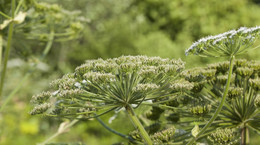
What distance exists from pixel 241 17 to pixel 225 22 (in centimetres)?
54

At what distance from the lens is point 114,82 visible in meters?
1.43

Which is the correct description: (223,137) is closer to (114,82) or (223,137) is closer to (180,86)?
(180,86)

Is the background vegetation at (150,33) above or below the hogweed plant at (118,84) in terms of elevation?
above

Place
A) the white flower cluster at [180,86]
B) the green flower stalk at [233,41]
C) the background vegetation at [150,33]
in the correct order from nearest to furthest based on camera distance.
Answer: the green flower stalk at [233,41] → the white flower cluster at [180,86] → the background vegetation at [150,33]

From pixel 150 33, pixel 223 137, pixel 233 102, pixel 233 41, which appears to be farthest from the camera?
pixel 150 33

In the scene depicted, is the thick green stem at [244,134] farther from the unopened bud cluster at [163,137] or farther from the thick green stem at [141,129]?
the thick green stem at [141,129]

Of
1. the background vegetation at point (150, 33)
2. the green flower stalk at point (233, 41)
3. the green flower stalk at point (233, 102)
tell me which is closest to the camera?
the green flower stalk at point (233, 41)

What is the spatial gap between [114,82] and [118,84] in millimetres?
21

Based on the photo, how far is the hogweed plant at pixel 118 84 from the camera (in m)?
1.37

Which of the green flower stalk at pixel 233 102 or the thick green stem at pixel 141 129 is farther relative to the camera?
the green flower stalk at pixel 233 102

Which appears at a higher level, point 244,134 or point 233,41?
point 233,41

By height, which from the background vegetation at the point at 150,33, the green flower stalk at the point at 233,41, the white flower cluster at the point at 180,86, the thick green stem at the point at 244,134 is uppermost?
the background vegetation at the point at 150,33

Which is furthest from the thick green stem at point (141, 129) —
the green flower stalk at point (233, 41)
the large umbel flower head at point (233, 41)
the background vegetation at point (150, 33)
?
the background vegetation at point (150, 33)

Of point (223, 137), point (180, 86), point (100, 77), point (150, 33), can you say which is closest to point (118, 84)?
point (100, 77)
